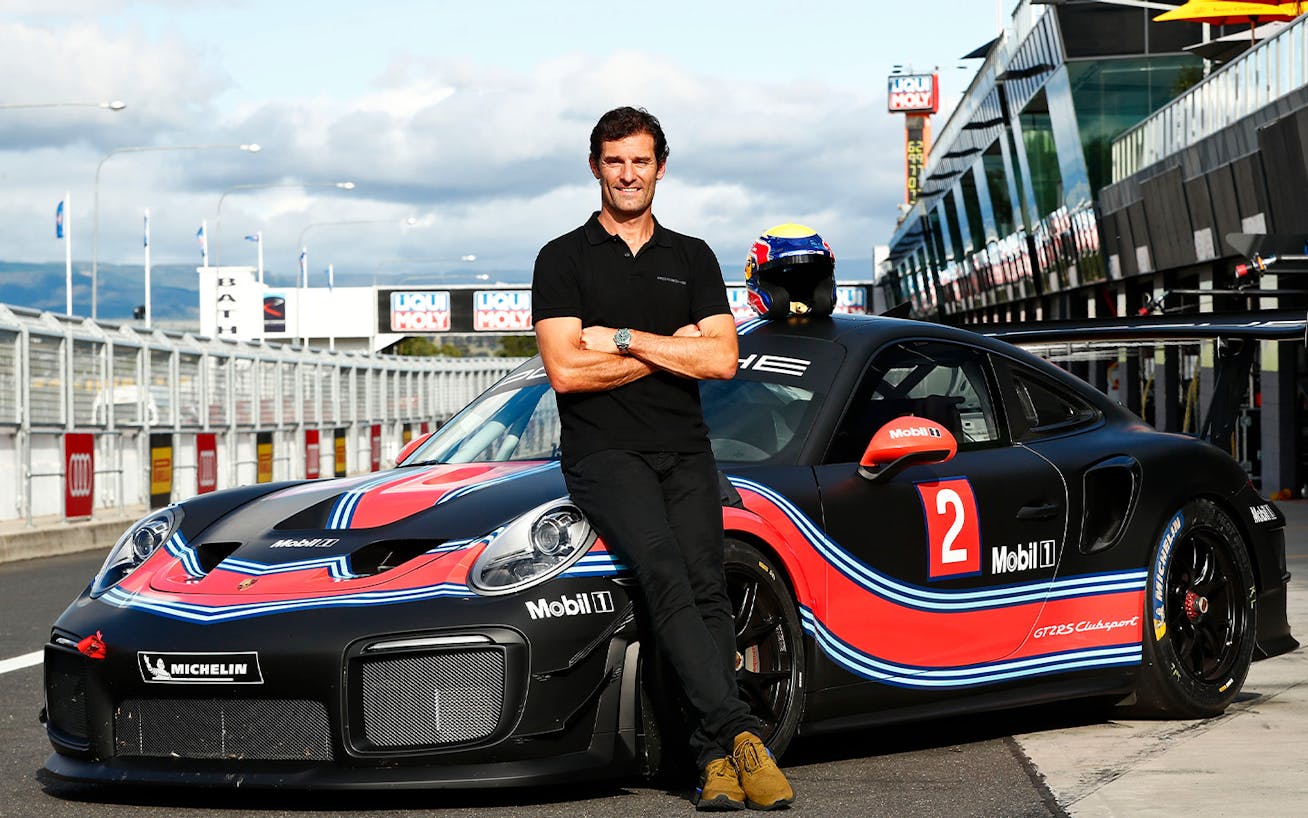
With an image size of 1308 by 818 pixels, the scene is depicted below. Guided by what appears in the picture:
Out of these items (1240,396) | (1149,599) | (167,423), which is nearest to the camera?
(1149,599)

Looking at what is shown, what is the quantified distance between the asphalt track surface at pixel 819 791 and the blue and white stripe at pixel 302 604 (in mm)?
529

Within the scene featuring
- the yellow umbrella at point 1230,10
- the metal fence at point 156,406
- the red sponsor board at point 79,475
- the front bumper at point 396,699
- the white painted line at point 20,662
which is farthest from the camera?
the yellow umbrella at point 1230,10

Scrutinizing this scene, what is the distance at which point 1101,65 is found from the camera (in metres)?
42.2

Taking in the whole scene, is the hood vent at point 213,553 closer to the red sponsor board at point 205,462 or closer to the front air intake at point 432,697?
the front air intake at point 432,697

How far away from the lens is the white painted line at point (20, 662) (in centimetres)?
888

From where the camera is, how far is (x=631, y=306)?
5387mm

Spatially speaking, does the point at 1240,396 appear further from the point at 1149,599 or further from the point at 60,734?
the point at 60,734

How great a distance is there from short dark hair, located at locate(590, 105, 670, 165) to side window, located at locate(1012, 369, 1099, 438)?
73.2 inches

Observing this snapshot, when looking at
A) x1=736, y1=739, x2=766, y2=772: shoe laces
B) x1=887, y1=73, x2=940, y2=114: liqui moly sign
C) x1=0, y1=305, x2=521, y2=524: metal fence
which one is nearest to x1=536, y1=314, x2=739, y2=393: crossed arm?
x1=736, y1=739, x2=766, y2=772: shoe laces

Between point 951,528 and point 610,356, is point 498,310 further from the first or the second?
point 610,356

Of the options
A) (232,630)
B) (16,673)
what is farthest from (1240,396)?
(16,673)

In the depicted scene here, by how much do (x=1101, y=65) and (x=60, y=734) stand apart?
3924cm

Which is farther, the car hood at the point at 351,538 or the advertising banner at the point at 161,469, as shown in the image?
the advertising banner at the point at 161,469

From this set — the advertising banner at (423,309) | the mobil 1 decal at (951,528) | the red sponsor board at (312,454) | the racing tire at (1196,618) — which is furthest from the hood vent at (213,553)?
the advertising banner at (423,309)
